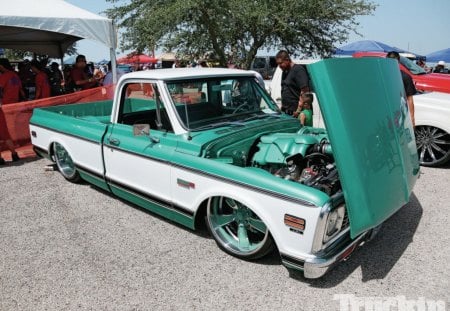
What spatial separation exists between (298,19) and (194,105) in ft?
38.8

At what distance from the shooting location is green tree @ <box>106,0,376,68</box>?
12.9m

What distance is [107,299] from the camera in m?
2.84

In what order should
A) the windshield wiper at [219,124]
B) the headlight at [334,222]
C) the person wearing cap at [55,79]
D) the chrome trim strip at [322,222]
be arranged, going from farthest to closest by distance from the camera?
the person wearing cap at [55,79] → the windshield wiper at [219,124] → the headlight at [334,222] → the chrome trim strip at [322,222]

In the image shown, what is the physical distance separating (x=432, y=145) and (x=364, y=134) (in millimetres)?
4068

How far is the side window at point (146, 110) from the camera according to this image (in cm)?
384

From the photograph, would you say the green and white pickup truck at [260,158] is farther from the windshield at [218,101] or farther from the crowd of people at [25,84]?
the crowd of people at [25,84]

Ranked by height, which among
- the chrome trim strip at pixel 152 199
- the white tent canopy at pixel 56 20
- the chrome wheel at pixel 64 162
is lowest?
the chrome wheel at pixel 64 162

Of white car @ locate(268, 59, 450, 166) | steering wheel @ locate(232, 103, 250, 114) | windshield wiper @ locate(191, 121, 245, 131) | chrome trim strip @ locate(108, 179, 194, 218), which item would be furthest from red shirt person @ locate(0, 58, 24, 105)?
white car @ locate(268, 59, 450, 166)

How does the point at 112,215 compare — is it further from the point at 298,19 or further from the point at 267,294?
the point at 298,19

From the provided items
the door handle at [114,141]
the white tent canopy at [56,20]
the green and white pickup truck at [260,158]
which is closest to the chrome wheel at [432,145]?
the green and white pickup truck at [260,158]

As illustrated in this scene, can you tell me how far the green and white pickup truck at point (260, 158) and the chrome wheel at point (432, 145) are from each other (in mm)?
2775

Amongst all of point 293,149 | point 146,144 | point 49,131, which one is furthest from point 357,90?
point 49,131

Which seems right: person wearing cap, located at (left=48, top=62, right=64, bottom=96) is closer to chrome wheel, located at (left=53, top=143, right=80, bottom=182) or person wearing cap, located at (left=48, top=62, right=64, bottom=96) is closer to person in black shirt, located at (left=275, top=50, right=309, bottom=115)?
chrome wheel, located at (left=53, top=143, right=80, bottom=182)

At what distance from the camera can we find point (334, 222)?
278cm
